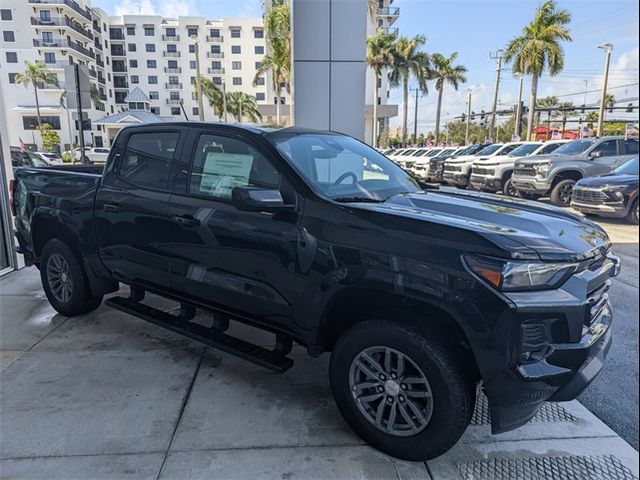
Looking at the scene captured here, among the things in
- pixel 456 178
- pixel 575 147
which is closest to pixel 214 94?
pixel 456 178

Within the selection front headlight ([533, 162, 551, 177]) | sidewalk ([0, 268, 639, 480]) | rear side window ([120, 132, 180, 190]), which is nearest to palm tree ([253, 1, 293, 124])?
front headlight ([533, 162, 551, 177])

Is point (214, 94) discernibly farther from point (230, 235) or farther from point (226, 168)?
point (230, 235)

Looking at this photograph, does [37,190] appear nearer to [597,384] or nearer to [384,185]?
[384,185]

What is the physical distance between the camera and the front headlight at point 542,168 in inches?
472

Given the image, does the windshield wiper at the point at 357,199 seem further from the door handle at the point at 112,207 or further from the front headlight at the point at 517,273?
the door handle at the point at 112,207

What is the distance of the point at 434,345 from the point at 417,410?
40 centimetres

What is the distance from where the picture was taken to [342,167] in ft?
11.0

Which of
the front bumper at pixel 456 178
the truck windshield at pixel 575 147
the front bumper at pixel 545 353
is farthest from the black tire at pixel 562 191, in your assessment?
the front bumper at pixel 545 353

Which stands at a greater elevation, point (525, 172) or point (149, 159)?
point (149, 159)

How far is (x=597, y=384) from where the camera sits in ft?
11.5

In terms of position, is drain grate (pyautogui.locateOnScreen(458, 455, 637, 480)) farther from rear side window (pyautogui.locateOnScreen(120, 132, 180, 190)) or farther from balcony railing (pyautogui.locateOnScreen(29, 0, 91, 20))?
balcony railing (pyautogui.locateOnScreen(29, 0, 91, 20))

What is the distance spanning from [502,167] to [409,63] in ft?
95.0

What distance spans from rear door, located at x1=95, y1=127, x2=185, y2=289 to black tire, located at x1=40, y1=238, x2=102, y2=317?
0.54m

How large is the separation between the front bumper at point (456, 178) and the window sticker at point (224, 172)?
14.8 metres
